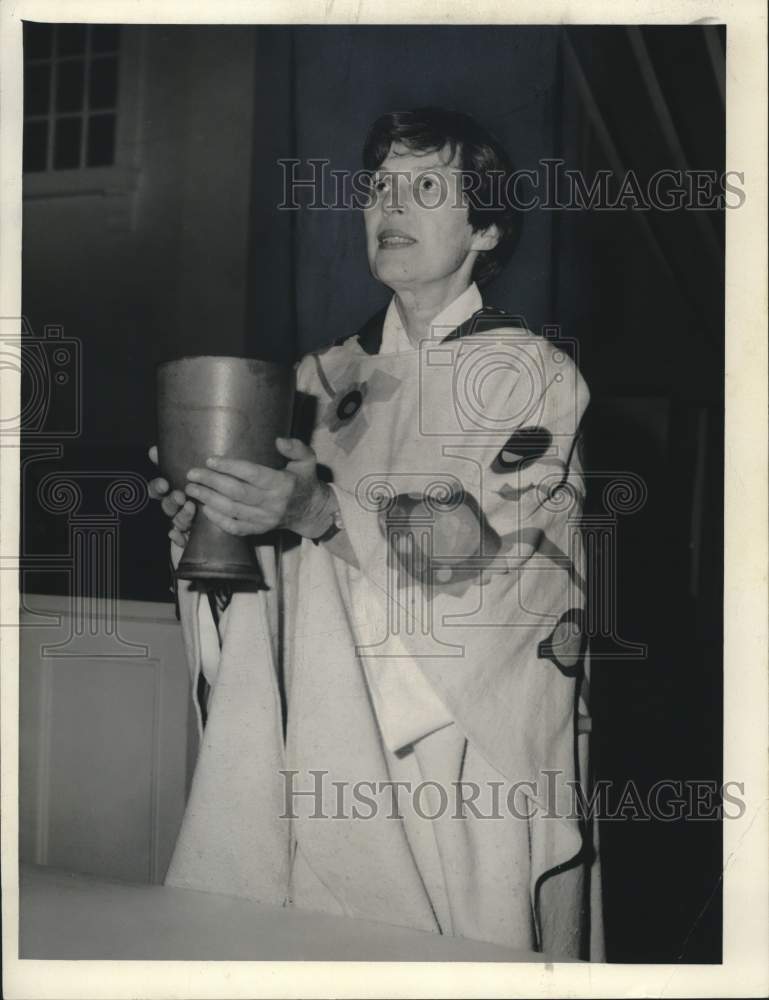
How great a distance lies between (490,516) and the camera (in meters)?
2.02

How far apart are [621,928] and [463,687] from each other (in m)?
0.52

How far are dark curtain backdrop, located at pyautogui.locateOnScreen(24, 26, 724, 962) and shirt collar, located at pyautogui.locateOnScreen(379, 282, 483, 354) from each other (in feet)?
0.11

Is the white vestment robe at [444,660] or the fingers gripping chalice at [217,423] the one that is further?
the white vestment robe at [444,660]

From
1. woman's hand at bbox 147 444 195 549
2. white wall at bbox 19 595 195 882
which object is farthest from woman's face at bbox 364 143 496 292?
white wall at bbox 19 595 195 882

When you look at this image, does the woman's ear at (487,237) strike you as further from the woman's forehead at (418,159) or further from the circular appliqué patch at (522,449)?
the circular appliqué patch at (522,449)

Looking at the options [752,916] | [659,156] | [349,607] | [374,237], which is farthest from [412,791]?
[659,156]

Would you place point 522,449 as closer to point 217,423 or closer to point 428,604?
point 428,604

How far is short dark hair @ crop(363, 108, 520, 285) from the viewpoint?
2.04 m

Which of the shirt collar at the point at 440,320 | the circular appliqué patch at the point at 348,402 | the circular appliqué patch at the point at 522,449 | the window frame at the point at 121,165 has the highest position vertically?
the window frame at the point at 121,165

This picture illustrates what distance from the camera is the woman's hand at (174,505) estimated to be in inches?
80.0

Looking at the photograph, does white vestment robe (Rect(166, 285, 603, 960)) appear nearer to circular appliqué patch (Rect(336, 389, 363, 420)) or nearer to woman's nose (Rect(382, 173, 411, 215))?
circular appliqué patch (Rect(336, 389, 363, 420))

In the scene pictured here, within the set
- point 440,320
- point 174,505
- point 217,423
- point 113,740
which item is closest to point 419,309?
point 440,320

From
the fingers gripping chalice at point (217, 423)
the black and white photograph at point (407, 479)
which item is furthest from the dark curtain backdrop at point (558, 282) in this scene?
the fingers gripping chalice at point (217, 423)

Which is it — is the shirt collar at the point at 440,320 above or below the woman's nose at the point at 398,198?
below
